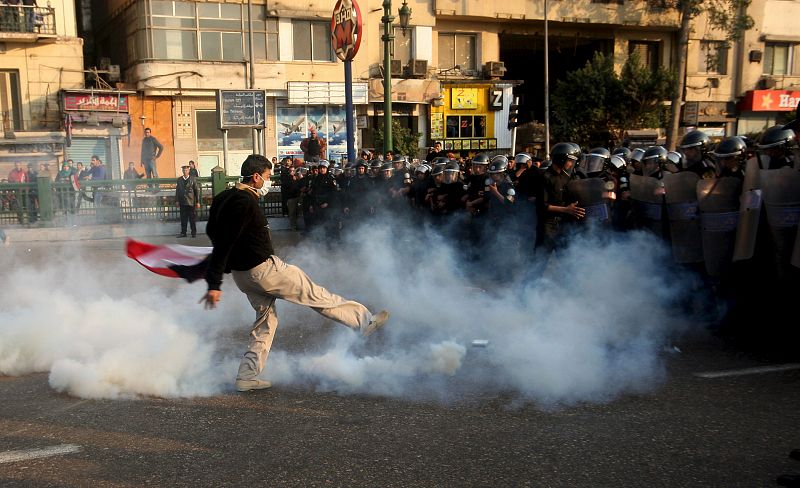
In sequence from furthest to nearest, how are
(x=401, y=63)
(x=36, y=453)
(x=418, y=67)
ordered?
(x=401, y=63), (x=418, y=67), (x=36, y=453)

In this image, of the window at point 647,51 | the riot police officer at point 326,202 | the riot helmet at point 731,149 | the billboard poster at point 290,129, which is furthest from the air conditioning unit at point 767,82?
the riot helmet at point 731,149

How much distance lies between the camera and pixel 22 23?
24.0 meters

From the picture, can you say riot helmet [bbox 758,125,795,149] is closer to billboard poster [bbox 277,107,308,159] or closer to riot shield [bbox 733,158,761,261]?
riot shield [bbox 733,158,761,261]

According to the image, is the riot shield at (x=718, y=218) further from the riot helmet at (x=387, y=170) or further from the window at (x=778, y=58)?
the window at (x=778, y=58)

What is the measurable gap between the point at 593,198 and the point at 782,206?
206cm

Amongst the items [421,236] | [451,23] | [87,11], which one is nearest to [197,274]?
[421,236]

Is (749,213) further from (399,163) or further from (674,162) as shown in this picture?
(399,163)

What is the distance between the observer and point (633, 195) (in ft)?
24.5

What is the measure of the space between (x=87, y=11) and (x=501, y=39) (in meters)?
17.7

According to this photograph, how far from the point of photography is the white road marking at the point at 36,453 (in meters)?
3.95

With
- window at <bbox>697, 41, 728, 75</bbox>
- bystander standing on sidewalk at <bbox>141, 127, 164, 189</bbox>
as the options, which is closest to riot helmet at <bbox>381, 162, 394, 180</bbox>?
bystander standing on sidewalk at <bbox>141, 127, 164, 189</bbox>

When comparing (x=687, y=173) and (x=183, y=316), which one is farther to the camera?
(x=183, y=316)

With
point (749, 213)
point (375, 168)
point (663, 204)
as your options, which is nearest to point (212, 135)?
point (375, 168)

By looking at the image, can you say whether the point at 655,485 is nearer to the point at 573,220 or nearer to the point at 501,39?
the point at 573,220
